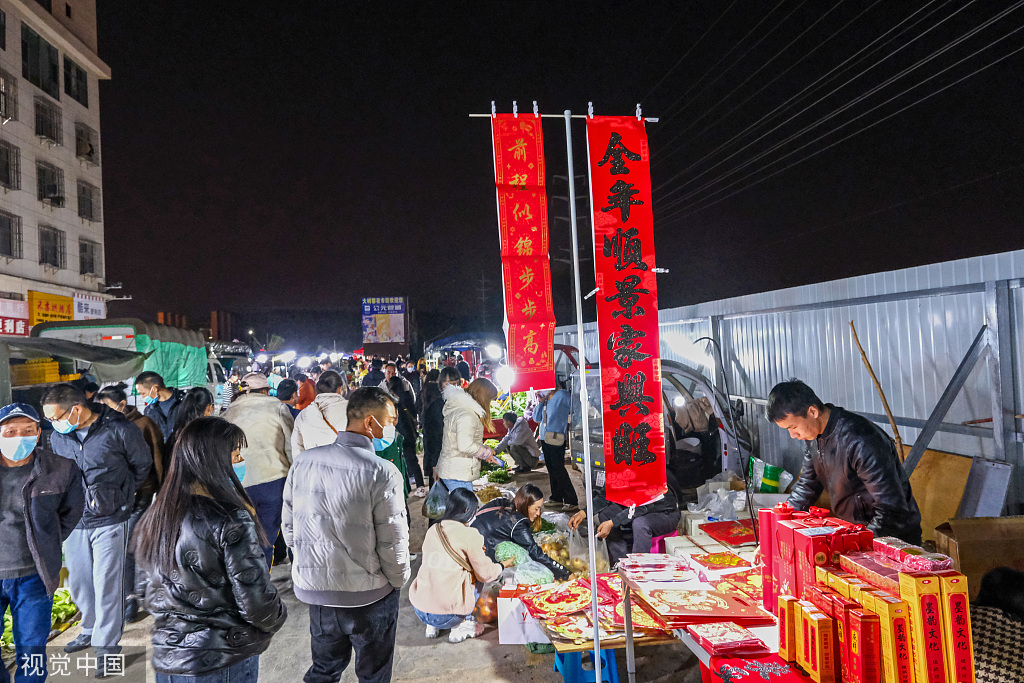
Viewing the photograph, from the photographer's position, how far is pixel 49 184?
798 inches

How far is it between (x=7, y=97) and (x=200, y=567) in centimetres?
2328

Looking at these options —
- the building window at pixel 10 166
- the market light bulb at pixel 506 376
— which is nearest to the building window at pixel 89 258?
the building window at pixel 10 166

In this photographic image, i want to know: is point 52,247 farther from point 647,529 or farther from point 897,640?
point 897,640

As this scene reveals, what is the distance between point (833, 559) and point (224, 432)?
281 cm

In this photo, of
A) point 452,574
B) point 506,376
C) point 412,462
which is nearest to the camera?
point 452,574

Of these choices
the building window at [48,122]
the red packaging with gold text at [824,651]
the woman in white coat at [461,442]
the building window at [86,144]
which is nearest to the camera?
the red packaging with gold text at [824,651]

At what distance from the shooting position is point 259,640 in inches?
106

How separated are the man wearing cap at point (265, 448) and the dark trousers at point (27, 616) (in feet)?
6.02

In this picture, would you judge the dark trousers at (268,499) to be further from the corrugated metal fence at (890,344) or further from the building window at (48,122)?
the building window at (48,122)

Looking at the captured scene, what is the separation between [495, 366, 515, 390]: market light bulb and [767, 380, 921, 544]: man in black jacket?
392cm

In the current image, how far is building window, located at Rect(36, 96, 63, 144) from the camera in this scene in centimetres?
1992

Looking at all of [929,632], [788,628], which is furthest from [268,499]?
[929,632]

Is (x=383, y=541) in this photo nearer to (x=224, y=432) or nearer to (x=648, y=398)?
(x=224, y=432)

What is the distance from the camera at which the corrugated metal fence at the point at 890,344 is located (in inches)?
198
